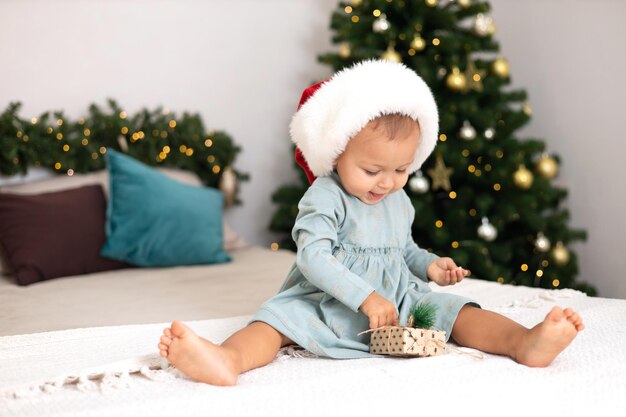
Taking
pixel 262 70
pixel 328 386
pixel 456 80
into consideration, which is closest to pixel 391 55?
pixel 456 80

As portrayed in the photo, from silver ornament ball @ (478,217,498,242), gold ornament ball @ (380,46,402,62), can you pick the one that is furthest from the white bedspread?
gold ornament ball @ (380,46,402,62)

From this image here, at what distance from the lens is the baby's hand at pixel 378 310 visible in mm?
1303

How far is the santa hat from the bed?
42 centimetres

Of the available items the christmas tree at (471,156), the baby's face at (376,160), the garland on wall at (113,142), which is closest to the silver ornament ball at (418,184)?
the christmas tree at (471,156)

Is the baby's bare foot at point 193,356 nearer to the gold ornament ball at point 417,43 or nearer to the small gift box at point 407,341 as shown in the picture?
the small gift box at point 407,341

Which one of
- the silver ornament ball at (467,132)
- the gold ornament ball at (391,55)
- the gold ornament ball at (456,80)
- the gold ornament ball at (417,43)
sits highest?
the gold ornament ball at (417,43)

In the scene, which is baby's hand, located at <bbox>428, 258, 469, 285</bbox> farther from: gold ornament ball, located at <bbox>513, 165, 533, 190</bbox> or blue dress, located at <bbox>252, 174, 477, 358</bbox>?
gold ornament ball, located at <bbox>513, 165, 533, 190</bbox>

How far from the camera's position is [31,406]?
1.07 metres

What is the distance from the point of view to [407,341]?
4.08 feet

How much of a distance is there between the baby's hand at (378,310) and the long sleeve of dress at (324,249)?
0.01 meters

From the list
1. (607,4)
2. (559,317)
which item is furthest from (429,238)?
(559,317)

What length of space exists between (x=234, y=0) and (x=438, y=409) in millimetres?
2497

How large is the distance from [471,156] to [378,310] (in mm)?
→ 1547

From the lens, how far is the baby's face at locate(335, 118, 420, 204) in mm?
1389
